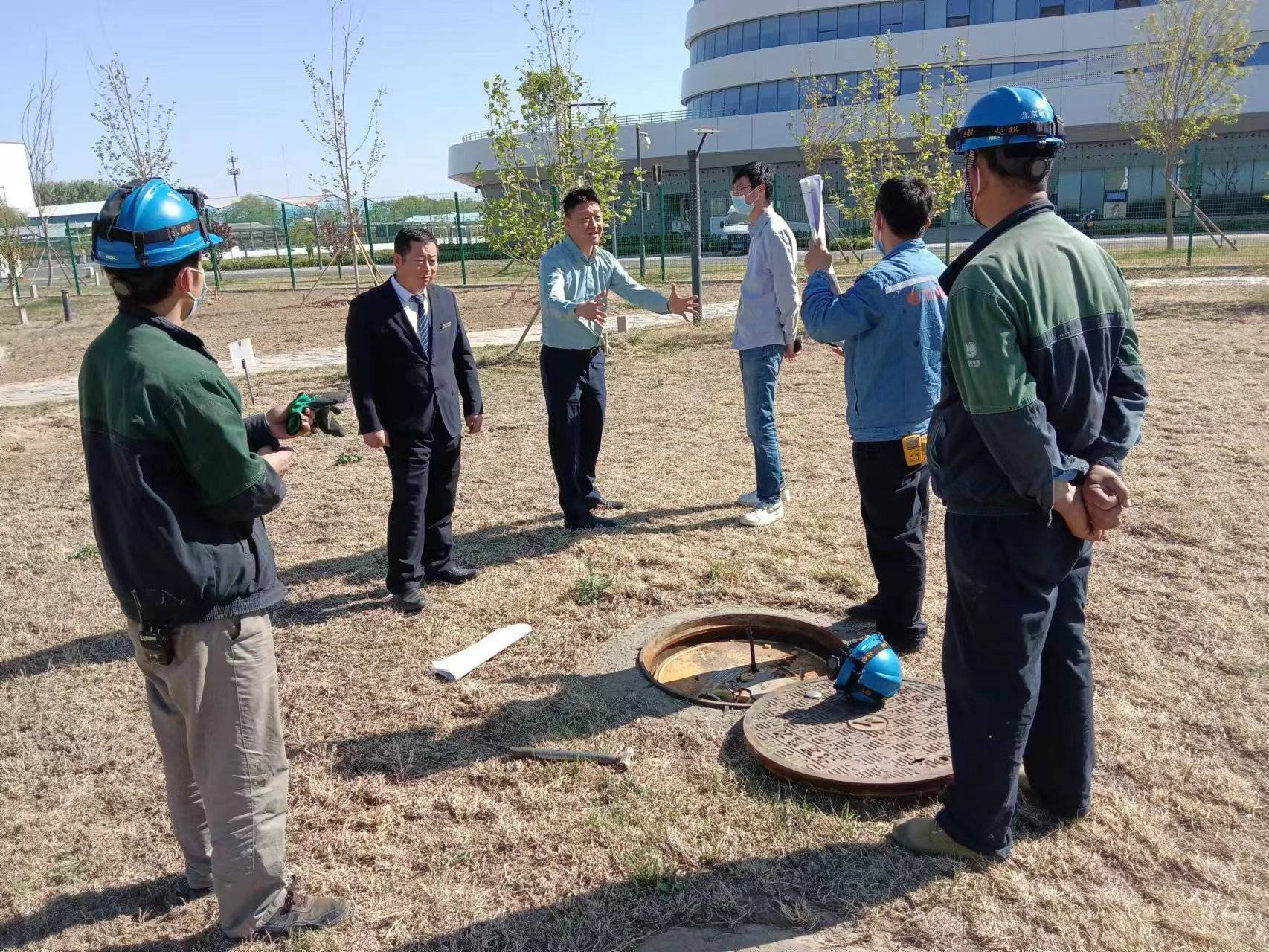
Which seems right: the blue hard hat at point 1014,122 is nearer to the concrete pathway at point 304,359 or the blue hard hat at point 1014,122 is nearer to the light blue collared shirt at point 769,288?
the light blue collared shirt at point 769,288

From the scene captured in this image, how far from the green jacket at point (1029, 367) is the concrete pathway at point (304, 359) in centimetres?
748

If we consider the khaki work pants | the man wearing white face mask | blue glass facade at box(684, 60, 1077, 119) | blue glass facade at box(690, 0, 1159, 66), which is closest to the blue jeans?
the man wearing white face mask

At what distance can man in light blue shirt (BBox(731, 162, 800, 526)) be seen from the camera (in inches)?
218

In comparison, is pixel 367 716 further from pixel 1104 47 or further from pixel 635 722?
pixel 1104 47

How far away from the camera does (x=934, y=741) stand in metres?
3.35

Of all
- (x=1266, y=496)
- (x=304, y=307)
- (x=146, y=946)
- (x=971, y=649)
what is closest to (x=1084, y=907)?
(x=971, y=649)

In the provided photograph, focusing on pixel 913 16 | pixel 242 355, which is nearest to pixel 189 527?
pixel 242 355

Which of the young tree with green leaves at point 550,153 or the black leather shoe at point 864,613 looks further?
the young tree with green leaves at point 550,153

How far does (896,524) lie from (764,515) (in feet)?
6.27

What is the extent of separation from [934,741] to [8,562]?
541 cm

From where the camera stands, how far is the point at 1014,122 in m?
2.48

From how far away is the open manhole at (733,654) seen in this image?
405 cm

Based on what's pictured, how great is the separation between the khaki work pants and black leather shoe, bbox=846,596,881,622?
2.73 metres

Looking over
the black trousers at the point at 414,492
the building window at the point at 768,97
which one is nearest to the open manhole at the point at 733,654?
the black trousers at the point at 414,492
